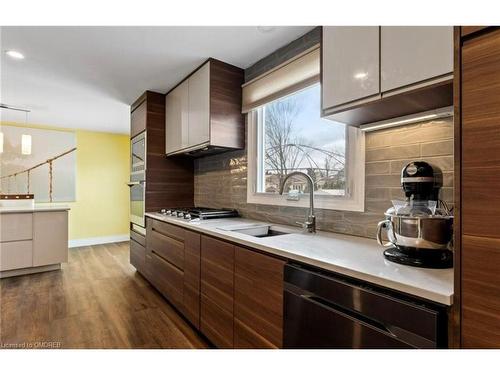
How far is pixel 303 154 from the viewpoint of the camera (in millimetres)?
2131

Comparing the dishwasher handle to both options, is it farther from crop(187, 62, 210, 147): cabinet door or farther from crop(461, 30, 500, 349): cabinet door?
crop(187, 62, 210, 147): cabinet door

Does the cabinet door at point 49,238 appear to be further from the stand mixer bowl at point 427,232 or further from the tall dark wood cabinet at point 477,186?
the tall dark wood cabinet at point 477,186

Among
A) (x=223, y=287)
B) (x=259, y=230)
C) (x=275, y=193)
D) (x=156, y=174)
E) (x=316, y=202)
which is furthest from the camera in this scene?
(x=156, y=174)

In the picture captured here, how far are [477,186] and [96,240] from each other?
6151 mm

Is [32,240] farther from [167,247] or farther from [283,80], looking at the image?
[283,80]

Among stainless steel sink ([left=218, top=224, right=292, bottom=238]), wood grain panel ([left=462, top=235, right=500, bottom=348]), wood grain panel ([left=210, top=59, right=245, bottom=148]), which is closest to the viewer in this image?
wood grain panel ([left=462, top=235, right=500, bottom=348])

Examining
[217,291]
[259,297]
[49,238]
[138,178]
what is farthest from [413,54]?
[49,238]

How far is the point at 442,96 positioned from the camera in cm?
114

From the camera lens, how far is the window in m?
1.70

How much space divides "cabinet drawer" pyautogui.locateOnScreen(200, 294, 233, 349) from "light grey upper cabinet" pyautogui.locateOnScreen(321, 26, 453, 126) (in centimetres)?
137

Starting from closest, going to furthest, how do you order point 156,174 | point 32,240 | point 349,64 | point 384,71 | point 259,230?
point 384,71, point 349,64, point 259,230, point 156,174, point 32,240

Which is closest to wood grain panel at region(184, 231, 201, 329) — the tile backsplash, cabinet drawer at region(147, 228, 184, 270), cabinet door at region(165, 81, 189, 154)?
cabinet drawer at region(147, 228, 184, 270)

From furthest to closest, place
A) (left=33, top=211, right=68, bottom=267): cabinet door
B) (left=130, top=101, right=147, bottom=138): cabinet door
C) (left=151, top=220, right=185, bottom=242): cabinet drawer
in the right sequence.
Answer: (left=33, top=211, right=68, bottom=267): cabinet door, (left=130, top=101, right=147, bottom=138): cabinet door, (left=151, top=220, right=185, bottom=242): cabinet drawer
